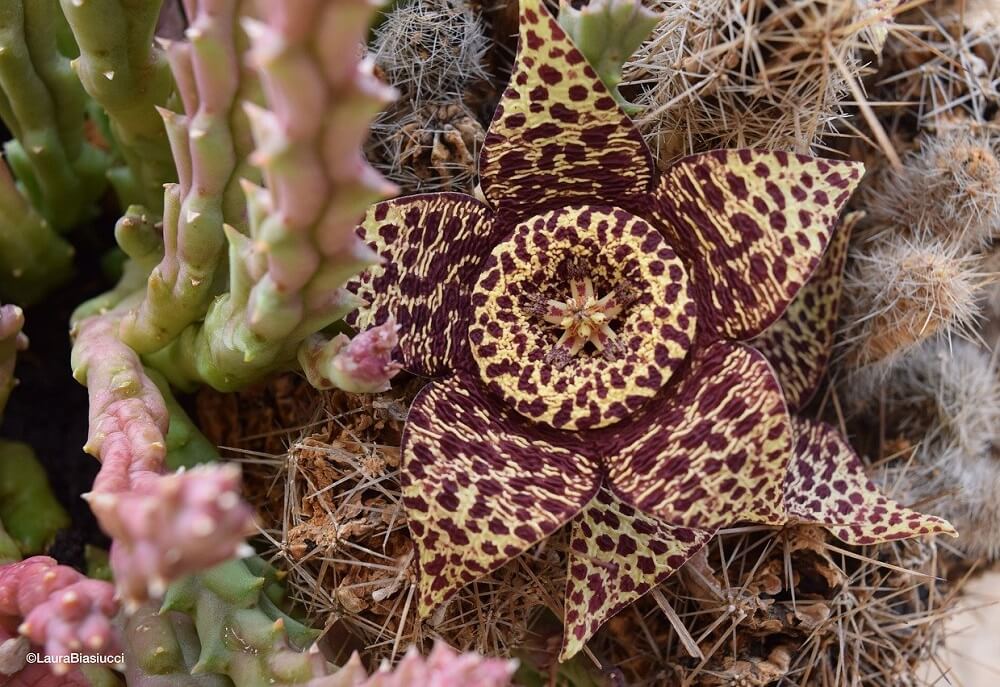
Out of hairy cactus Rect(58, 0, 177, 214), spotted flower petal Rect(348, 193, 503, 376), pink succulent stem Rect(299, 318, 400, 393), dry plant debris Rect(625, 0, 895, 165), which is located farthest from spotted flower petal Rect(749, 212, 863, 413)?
hairy cactus Rect(58, 0, 177, 214)

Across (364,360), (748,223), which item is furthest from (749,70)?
(364,360)

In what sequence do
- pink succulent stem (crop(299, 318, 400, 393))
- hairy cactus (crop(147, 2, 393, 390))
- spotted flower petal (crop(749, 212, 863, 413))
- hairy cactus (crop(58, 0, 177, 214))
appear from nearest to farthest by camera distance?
hairy cactus (crop(147, 2, 393, 390)) → pink succulent stem (crop(299, 318, 400, 393)) → hairy cactus (crop(58, 0, 177, 214)) → spotted flower petal (crop(749, 212, 863, 413))

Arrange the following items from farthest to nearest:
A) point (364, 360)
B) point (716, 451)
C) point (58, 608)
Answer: point (716, 451) → point (364, 360) → point (58, 608)

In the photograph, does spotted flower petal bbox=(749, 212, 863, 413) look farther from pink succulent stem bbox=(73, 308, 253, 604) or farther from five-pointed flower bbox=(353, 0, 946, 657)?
pink succulent stem bbox=(73, 308, 253, 604)

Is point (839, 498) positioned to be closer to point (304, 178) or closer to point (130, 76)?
point (304, 178)

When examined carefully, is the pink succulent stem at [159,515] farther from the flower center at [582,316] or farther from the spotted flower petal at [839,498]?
the spotted flower petal at [839,498]

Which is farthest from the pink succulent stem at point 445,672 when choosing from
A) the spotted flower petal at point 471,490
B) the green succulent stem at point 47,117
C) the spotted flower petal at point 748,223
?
the green succulent stem at point 47,117

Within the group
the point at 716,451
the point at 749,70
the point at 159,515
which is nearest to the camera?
the point at 159,515
